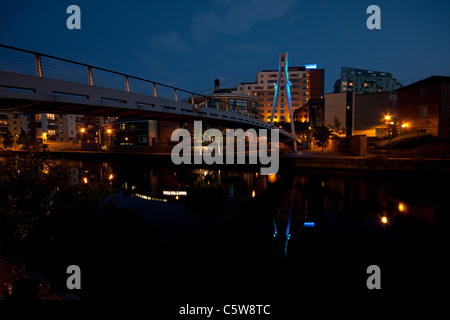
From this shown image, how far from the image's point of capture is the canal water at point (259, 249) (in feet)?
16.6

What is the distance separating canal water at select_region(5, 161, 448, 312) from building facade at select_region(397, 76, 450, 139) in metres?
17.8

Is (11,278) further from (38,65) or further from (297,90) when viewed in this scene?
(297,90)

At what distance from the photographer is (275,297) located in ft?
15.9

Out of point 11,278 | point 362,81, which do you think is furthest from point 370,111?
point 362,81

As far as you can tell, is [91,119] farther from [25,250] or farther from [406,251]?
[406,251]

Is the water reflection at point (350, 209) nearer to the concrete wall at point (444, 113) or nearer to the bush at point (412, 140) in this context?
the bush at point (412, 140)

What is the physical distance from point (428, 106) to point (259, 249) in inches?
1340

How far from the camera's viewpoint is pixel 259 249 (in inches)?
285

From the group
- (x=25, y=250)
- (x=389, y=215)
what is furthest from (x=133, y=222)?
(x=389, y=215)

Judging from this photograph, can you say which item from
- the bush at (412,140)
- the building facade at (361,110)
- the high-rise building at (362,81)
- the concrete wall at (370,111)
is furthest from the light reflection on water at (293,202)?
the high-rise building at (362,81)

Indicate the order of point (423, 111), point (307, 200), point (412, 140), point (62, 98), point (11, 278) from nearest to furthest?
point (11, 278)
point (62, 98)
point (307, 200)
point (412, 140)
point (423, 111)

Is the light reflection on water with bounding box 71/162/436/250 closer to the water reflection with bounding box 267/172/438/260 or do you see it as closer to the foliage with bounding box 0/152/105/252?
the water reflection with bounding box 267/172/438/260

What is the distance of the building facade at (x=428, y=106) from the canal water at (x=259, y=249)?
58.5 ft
